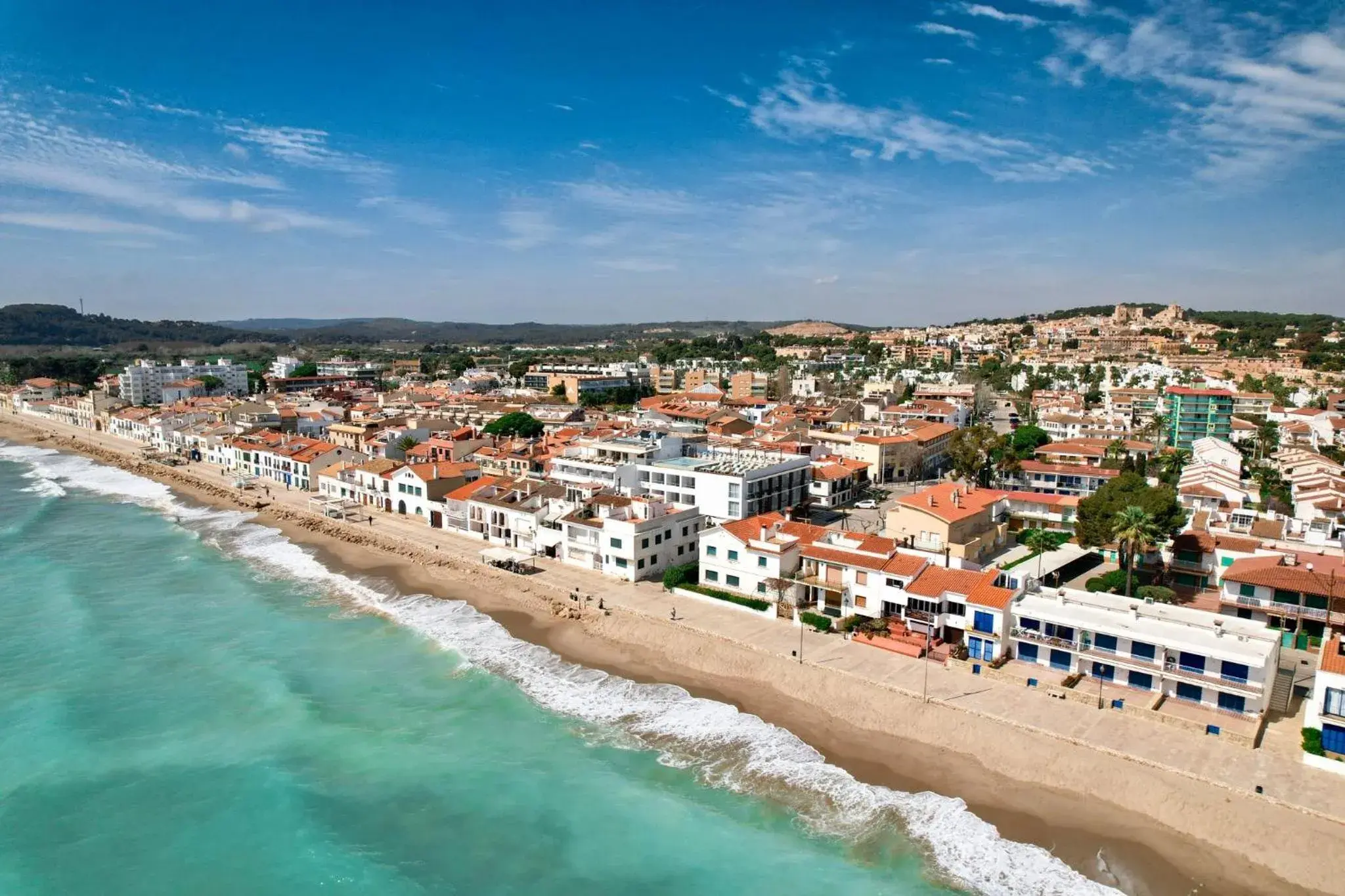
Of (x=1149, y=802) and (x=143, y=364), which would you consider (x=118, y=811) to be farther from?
(x=143, y=364)

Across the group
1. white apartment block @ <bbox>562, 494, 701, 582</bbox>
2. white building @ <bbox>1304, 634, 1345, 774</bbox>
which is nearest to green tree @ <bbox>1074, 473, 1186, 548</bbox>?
white building @ <bbox>1304, 634, 1345, 774</bbox>

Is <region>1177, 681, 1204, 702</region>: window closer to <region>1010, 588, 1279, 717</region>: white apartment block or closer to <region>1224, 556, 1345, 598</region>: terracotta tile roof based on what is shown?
<region>1010, 588, 1279, 717</region>: white apartment block

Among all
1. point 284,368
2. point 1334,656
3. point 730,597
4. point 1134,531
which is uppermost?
point 284,368

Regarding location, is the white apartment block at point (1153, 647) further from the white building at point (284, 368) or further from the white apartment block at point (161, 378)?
the white building at point (284, 368)

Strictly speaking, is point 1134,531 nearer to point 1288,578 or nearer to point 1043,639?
point 1288,578

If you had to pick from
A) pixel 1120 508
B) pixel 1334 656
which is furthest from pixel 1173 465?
pixel 1334 656

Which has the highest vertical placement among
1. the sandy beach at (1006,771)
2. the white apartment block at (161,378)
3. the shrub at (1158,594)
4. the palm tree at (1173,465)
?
the white apartment block at (161,378)

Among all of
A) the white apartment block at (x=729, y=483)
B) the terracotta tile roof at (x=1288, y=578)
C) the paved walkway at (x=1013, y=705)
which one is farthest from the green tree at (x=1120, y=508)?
the white apartment block at (x=729, y=483)
